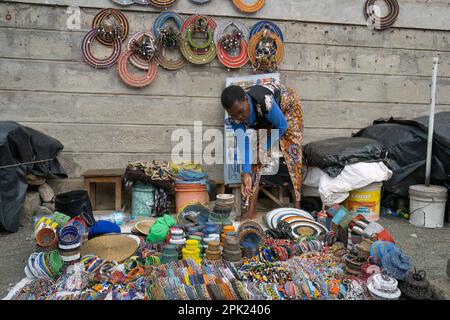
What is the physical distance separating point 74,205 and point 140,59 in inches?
90.9

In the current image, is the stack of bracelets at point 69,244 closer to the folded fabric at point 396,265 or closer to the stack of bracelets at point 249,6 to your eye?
the folded fabric at point 396,265

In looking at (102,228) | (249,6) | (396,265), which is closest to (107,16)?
(249,6)

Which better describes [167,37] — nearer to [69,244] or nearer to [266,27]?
[266,27]

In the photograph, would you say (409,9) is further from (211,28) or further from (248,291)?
(248,291)

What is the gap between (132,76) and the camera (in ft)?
15.8

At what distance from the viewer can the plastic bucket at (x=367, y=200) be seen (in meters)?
4.23

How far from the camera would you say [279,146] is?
4.42m

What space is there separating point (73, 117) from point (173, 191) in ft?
5.37

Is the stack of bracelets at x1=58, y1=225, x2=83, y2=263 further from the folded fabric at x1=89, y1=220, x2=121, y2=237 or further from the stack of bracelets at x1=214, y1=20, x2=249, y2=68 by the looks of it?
the stack of bracelets at x1=214, y1=20, x2=249, y2=68

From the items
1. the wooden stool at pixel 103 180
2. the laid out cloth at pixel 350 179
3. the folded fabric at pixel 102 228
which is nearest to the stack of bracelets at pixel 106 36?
the wooden stool at pixel 103 180

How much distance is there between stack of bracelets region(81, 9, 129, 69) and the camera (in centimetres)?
466

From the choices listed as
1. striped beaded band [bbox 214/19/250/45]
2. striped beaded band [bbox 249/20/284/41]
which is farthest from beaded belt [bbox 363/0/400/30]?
striped beaded band [bbox 214/19/250/45]

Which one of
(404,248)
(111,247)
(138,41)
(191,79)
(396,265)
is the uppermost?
(138,41)

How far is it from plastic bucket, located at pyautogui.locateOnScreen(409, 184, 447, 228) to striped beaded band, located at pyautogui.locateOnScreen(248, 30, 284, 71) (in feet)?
7.63
